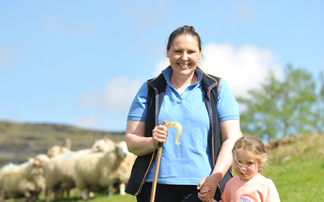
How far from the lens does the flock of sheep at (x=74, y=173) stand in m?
10.4

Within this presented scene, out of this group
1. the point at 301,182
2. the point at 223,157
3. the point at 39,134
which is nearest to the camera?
the point at 223,157

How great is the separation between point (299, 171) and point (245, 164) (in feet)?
21.6

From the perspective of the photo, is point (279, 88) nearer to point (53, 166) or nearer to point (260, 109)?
point (260, 109)

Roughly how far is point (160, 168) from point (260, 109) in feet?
81.4

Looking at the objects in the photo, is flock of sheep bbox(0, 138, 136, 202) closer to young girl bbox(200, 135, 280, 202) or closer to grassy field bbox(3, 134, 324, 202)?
grassy field bbox(3, 134, 324, 202)

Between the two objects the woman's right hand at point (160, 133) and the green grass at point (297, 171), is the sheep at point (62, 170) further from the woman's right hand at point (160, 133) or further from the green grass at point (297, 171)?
the woman's right hand at point (160, 133)

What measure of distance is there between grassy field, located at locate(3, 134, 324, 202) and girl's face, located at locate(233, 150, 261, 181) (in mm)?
152

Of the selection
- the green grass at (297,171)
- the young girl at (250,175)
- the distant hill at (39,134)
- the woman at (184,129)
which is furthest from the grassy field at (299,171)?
the distant hill at (39,134)

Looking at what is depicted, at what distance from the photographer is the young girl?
211 cm

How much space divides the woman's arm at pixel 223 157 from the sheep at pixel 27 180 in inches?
453

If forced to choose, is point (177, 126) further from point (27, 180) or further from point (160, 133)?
point (27, 180)

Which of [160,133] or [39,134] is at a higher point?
[160,133]

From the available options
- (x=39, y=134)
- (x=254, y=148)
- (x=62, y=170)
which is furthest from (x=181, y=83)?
(x=39, y=134)

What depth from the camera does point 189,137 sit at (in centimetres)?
226
